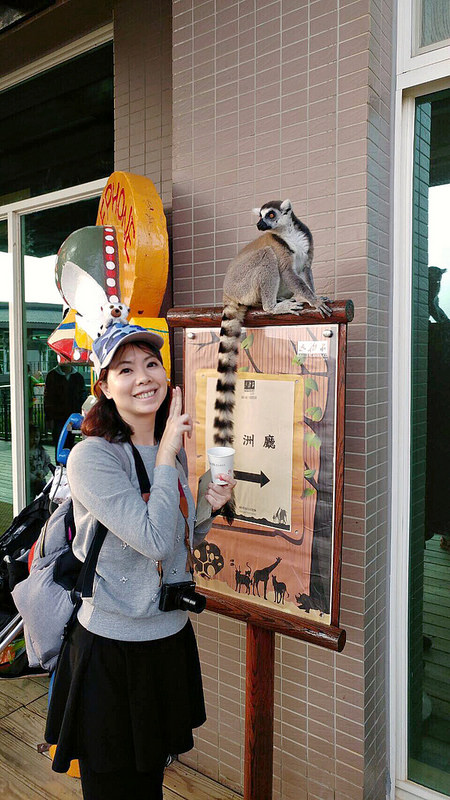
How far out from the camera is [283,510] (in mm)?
1782

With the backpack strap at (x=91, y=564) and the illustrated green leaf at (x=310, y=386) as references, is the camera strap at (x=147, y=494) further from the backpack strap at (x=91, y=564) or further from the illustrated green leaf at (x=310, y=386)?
the illustrated green leaf at (x=310, y=386)

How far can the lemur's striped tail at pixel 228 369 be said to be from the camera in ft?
6.01

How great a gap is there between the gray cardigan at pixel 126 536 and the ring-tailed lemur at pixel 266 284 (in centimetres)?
41

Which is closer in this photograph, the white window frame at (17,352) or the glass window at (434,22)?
the glass window at (434,22)

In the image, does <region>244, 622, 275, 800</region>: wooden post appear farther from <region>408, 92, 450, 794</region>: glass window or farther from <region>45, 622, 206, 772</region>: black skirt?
<region>408, 92, 450, 794</region>: glass window

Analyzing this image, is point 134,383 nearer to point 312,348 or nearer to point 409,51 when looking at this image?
point 312,348

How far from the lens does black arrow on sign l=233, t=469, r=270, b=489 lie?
182 cm

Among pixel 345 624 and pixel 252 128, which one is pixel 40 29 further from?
pixel 345 624

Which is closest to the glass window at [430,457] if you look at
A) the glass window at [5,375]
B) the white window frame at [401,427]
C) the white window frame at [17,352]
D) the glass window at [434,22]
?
the white window frame at [401,427]

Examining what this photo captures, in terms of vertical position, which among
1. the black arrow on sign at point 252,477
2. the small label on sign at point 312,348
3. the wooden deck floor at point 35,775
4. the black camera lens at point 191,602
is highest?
the small label on sign at point 312,348

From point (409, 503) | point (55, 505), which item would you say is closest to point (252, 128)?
point (409, 503)

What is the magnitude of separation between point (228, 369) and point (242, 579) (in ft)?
2.23

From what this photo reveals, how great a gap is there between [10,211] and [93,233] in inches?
77.8

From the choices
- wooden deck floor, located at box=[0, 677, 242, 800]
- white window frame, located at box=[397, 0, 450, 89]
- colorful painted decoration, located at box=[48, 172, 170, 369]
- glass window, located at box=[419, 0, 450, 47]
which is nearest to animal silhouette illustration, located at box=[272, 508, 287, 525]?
colorful painted decoration, located at box=[48, 172, 170, 369]
